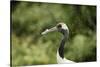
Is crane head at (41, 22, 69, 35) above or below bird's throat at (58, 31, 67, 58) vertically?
above

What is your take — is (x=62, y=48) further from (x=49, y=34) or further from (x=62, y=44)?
(x=49, y=34)

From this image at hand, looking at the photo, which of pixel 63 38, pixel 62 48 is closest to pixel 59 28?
pixel 63 38

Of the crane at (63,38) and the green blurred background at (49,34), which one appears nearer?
the green blurred background at (49,34)

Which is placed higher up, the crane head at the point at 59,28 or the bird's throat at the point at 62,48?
the crane head at the point at 59,28

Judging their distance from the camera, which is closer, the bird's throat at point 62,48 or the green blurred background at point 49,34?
the green blurred background at point 49,34

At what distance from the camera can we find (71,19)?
2.31m


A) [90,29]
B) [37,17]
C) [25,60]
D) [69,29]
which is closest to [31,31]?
[37,17]

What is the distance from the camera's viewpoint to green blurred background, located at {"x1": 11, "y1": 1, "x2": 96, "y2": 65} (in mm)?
2072

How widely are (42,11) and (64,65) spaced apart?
0.67 metres

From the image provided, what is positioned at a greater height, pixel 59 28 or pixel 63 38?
pixel 59 28

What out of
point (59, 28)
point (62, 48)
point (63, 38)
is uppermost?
point (59, 28)

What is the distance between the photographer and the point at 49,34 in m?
2.20

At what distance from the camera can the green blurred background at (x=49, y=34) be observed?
2.07 meters
